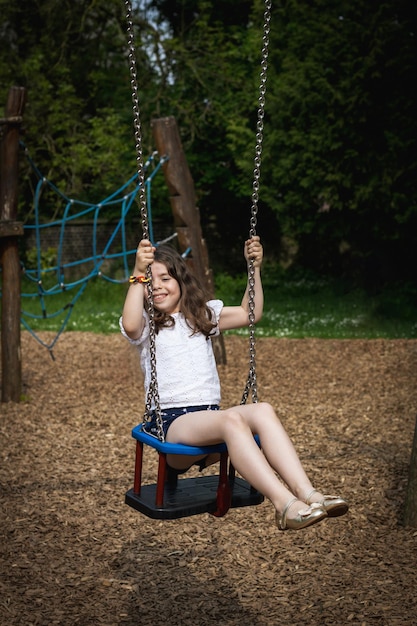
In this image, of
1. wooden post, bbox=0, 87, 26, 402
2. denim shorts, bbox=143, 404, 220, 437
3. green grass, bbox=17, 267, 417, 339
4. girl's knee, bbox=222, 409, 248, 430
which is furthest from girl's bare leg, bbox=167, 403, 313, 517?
green grass, bbox=17, 267, 417, 339

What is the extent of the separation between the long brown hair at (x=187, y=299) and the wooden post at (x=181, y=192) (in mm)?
3955

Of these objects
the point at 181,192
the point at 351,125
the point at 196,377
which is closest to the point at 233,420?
the point at 196,377

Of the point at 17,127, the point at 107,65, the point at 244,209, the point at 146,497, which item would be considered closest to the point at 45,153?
the point at 107,65

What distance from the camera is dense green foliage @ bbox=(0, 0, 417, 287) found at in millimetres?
13391

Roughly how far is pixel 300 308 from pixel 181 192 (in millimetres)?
7681

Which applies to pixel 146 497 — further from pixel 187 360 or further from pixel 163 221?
pixel 163 221

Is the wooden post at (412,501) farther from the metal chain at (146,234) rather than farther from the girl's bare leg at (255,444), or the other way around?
the metal chain at (146,234)

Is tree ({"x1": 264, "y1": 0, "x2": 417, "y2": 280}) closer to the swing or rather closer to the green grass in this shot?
the green grass

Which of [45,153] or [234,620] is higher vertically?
[45,153]

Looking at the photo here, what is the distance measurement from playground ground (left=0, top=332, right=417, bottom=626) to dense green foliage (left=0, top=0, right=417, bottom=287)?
7525 millimetres

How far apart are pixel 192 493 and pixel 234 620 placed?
1.99 ft

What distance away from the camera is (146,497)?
3.08 meters

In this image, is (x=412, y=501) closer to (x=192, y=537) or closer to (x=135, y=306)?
(x=192, y=537)

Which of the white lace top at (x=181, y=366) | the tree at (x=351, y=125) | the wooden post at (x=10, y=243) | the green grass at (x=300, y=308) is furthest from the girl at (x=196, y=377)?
the tree at (x=351, y=125)
